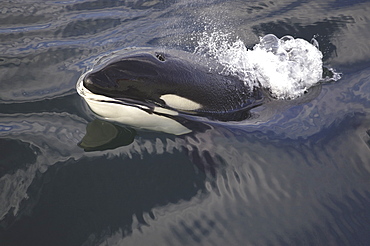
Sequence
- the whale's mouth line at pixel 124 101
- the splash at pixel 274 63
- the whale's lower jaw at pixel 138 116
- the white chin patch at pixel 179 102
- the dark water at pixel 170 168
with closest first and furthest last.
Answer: the dark water at pixel 170 168, the whale's mouth line at pixel 124 101, the whale's lower jaw at pixel 138 116, the white chin patch at pixel 179 102, the splash at pixel 274 63

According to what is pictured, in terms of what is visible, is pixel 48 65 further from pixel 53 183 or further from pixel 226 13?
pixel 226 13

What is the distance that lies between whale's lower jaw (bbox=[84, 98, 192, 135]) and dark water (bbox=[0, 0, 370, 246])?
0.33 feet

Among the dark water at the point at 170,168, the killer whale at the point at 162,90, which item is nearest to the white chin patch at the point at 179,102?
the killer whale at the point at 162,90

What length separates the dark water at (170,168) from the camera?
3.28 meters

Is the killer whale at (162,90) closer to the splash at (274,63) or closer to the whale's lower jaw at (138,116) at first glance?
the whale's lower jaw at (138,116)

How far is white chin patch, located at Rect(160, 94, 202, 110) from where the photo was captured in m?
4.37

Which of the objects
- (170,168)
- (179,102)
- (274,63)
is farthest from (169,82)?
(274,63)

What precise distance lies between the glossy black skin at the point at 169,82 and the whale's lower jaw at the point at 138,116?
0.31 feet

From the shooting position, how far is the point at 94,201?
3.44m

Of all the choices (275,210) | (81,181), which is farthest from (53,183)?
(275,210)

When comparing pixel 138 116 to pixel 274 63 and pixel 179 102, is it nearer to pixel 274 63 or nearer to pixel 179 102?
pixel 179 102

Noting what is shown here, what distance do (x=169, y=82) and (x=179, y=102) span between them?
0.29 metres

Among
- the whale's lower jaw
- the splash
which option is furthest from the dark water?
the splash

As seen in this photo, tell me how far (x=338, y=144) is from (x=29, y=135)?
310cm
